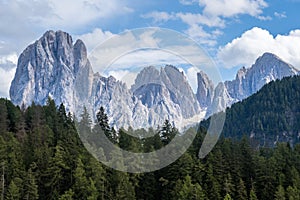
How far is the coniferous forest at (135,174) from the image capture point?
4884cm

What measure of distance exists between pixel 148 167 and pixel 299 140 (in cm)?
12347

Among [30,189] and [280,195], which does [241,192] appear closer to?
[280,195]

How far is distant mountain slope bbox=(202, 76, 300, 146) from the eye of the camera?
165000mm

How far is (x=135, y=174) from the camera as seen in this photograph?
2098 inches

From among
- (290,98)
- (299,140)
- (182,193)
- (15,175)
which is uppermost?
(290,98)

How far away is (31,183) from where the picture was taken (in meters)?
47.0

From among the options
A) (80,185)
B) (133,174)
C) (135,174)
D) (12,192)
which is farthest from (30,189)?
(135,174)

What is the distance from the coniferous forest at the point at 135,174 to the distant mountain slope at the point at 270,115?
4113 inches

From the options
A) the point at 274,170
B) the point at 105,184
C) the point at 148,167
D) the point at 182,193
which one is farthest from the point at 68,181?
the point at 274,170

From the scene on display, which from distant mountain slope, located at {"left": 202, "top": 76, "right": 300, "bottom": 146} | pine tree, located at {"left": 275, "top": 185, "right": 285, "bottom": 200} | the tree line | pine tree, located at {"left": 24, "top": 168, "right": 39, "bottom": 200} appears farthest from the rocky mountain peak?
distant mountain slope, located at {"left": 202, "top": 76, "right": 300, "bottom": 146}

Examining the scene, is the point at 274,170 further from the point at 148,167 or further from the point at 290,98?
the point at 290,98

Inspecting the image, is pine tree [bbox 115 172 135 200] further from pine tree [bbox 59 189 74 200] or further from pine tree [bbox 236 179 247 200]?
pine tree [bbox 236 179 247 200]

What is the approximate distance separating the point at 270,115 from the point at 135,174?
411 ft

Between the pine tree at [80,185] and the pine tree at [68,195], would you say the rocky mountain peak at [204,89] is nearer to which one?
the pine tree at [68,195]
